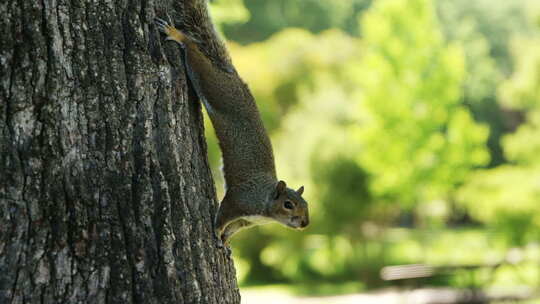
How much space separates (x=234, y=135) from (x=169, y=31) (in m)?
0.51

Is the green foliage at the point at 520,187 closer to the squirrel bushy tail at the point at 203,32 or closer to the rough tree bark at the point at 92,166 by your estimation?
the squirrel bushy tail at the point at 203,32

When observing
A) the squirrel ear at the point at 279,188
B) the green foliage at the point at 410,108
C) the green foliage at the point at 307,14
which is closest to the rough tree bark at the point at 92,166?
the squirrel ear at the point at 279,188

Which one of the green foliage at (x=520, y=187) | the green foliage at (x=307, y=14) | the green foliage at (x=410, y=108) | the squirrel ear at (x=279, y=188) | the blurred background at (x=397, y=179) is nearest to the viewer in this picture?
the squirrel ear at (x=279, y=188)

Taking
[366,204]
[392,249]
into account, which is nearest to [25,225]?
[366,204]

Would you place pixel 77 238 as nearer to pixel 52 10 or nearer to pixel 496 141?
pixel 52 10

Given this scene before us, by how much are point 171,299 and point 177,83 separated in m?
0.52

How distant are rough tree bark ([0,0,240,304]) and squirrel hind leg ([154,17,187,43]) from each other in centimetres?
5

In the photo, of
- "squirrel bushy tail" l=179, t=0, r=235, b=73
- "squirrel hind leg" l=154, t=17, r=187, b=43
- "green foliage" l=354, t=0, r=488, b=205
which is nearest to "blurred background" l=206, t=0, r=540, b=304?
"green foliage" l=354, t=0, r=488, b=205

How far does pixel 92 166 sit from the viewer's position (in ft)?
5.20

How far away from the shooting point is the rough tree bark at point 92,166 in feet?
4.97

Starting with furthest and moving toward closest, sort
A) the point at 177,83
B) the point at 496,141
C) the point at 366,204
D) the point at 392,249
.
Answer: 1. the point at 496,141
2. the point at 392,249
3. the point at 366,204
4. the point at 177,83

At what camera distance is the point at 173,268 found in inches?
65.6

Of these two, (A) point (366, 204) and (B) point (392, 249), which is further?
(B) point (392, 249)

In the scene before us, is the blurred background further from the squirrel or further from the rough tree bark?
the rough tree bark
